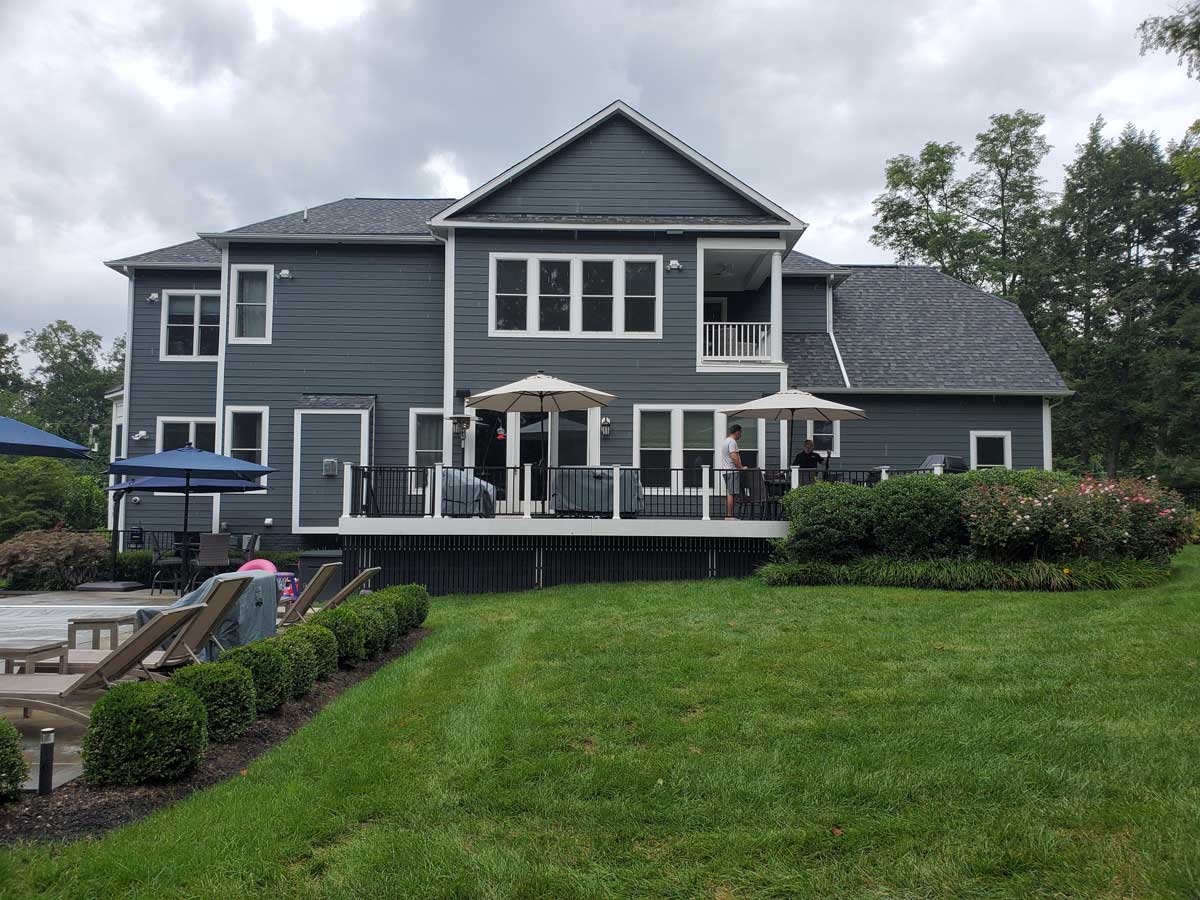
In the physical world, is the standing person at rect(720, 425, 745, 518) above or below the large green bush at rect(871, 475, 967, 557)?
above

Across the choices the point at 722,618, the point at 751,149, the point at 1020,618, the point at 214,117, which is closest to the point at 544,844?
the point at 722,618

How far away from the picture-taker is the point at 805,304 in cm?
2025

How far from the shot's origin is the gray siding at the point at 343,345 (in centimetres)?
1842

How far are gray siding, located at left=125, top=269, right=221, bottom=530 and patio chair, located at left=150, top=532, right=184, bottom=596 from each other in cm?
95

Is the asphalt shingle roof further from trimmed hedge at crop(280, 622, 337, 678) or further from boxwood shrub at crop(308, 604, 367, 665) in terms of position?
trimmed hedge at crop(280, 622, 337, 678)

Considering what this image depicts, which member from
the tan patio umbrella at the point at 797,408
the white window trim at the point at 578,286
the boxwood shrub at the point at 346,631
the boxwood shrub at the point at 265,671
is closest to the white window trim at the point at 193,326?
the white window trim at the point at 578,286

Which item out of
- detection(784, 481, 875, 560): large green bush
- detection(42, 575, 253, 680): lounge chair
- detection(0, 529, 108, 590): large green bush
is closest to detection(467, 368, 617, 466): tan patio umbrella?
detection(784, 481, 875, 560): large green bush

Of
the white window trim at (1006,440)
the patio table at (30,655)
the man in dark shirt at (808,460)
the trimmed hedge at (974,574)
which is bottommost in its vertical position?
the patio table at (30,655)

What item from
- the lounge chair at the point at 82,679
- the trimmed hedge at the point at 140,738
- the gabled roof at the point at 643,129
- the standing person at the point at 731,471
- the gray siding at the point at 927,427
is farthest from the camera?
the gray siding at the point at 927,427

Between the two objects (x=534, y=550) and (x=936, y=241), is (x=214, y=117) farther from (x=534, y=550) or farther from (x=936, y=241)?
(x=936, y=241)

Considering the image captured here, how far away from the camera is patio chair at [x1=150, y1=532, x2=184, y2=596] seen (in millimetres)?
15422

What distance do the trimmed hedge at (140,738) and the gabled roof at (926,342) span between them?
605 inches

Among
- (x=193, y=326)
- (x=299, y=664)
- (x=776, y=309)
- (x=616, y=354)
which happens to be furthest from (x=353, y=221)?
(x=299, y=664)

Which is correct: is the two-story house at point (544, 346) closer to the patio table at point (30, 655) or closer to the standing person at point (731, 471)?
the standing person at point (731, 471)
